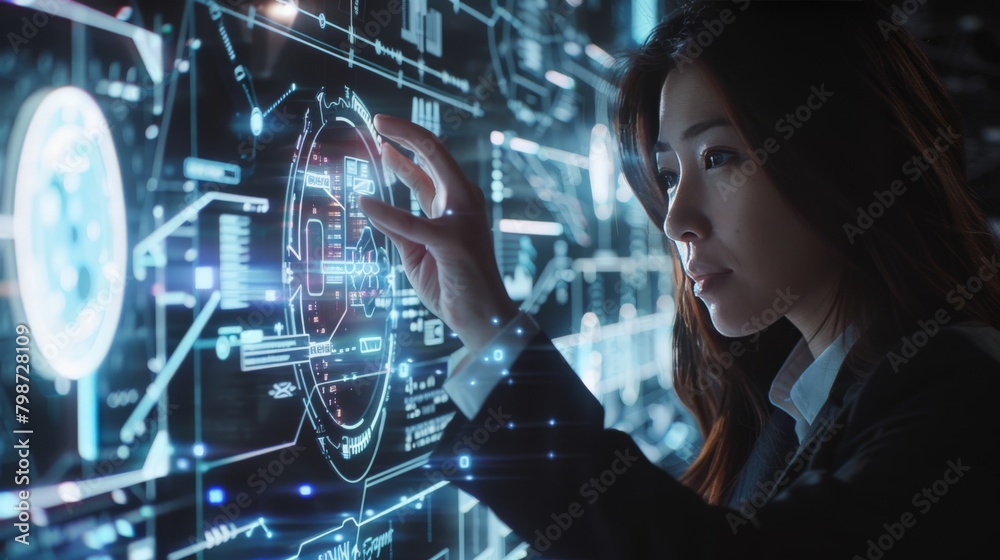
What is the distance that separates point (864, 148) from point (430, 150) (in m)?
0.48

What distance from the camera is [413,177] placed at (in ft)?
2.83

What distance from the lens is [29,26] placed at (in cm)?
50

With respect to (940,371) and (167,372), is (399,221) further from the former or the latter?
(940,371)

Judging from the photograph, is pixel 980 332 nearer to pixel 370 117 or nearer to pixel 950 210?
pixel 950 210

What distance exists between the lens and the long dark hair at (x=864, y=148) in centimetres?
82

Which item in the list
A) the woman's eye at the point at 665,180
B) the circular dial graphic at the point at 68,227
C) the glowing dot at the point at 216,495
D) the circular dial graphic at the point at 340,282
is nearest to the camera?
the circular dial graphic at the point at 68,227

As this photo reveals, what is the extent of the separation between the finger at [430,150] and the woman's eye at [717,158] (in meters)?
0.32

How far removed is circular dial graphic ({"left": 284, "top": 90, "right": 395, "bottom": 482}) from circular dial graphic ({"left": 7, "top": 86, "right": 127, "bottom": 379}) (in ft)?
0.63

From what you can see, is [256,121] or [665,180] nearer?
[256,121]

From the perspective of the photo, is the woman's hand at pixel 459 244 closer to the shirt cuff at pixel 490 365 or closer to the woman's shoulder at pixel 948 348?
the shirt cuff at pixel 490 365

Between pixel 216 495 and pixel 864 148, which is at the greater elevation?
pixel 864 148

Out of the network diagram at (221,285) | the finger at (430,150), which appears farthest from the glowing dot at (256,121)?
the finger at (430,150)

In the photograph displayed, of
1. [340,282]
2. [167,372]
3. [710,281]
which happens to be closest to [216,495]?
[167,372]

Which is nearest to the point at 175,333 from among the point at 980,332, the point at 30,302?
the point at 30,302
